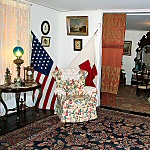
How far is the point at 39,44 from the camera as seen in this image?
539 cm

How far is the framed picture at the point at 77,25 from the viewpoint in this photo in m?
5.88

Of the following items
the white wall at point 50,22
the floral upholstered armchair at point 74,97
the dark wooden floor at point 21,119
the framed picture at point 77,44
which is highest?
the white wall at point 50,22

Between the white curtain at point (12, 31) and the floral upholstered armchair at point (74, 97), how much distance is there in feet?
2.99

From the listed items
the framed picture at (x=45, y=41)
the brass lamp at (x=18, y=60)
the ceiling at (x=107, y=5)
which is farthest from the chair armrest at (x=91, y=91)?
the ceiling at (x=107, y=5)

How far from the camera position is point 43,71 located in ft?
18.0

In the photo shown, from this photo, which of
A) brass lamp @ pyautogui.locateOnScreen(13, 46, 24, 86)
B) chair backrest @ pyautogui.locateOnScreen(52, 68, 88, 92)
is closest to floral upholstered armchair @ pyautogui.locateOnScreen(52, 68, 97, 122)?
chair backrest @ pyautogui.locateOnScreen(52, 68, 88, 92)

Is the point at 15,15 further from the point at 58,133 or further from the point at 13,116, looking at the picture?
the point at 58,133

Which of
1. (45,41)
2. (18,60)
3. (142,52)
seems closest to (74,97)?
(18,60)

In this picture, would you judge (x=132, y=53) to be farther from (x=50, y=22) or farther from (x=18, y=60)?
(x=18, y=60)

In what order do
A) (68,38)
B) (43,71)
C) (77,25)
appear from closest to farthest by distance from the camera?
(43,71)
(77,25)
(68,38)

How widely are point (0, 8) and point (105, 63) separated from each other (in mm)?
2924

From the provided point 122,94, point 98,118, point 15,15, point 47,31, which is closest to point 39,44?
point 47,31

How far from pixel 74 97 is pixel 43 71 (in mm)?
1206

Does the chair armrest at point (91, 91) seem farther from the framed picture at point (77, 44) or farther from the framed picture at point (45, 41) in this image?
the framed picture at point (45, 41)
